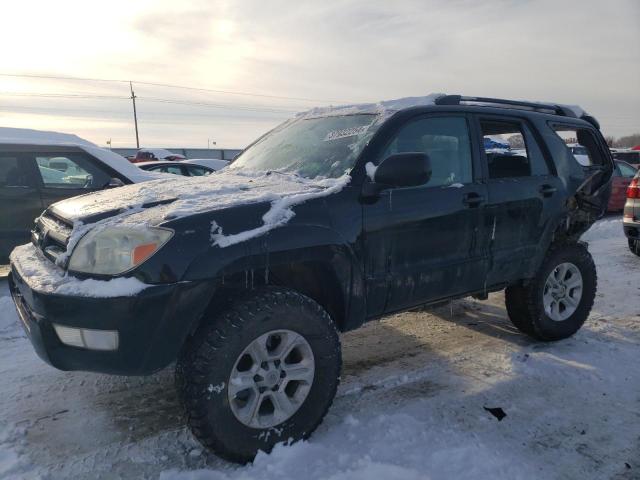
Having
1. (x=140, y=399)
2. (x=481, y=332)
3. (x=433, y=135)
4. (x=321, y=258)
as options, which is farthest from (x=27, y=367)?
(x=481, y=332)

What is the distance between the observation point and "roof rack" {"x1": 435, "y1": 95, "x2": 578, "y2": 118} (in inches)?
146

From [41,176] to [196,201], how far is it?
428cm

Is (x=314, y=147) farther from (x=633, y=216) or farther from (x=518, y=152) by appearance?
(x=633, y=216)

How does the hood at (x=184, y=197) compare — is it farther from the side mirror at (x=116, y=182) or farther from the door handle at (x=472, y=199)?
the side mirror at (x=116, y=182)

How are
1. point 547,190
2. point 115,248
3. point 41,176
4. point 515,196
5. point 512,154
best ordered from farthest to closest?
point 41,176
point 512,154
point 547,190
point 515,196
point 115,248

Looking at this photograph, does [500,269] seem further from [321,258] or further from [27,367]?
[27,367]

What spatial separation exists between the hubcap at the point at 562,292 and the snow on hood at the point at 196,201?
2.26 meters

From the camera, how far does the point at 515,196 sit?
375 cm

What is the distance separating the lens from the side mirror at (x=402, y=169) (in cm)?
282

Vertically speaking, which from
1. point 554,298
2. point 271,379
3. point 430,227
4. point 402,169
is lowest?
point 554,298

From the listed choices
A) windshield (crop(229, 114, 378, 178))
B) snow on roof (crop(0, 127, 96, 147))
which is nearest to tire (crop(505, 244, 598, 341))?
windshield (crop(229, 114, 378, 178))

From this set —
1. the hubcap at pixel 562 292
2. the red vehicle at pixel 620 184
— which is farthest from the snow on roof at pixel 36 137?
the red vehicle at pixel 620 184

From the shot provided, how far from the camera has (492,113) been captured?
385 centimetres

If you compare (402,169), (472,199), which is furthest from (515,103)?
(402,169)
